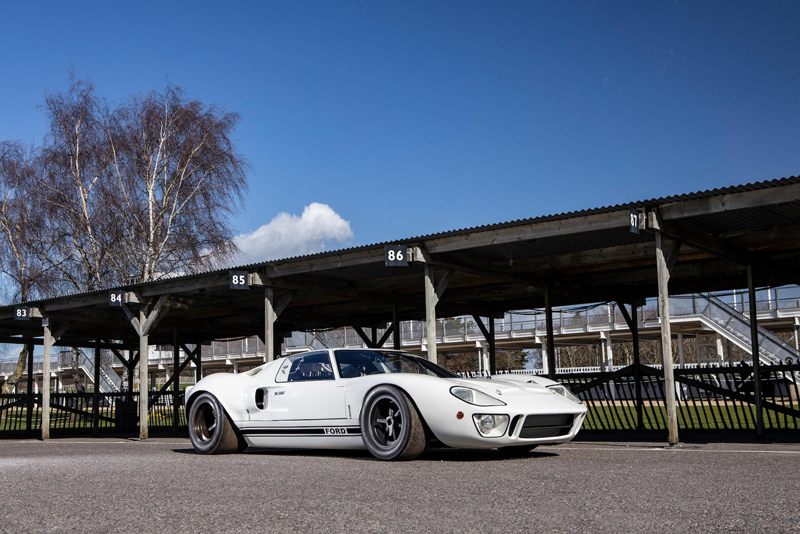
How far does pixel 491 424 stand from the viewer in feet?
24.5

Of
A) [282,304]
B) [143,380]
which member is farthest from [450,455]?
[143,380]

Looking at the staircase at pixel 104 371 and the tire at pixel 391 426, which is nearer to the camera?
the tire at pixel 391 426

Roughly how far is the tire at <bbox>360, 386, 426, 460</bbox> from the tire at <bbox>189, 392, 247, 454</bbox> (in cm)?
240

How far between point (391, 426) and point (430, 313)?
4.60 meters

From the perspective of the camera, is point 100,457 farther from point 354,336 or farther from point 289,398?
point 354,336

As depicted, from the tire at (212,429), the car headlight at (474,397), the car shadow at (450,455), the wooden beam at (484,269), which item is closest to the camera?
the car headlight at (474,397)

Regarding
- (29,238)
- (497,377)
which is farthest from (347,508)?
(29,238)

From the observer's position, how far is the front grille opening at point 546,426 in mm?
7621

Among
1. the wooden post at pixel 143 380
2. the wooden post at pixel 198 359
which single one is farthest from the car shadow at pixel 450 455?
the wooden post at pixel 198 359

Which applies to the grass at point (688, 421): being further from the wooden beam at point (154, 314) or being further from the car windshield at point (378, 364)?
the wooden beam at point (154, 314)

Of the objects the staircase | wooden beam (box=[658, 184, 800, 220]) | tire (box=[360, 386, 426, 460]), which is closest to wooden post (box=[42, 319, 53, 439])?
tire (box=[360, 386, 426, 460])

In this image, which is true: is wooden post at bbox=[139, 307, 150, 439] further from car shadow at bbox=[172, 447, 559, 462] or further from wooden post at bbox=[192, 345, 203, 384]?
wooden post at bbox=[192, 345, 203, 384]

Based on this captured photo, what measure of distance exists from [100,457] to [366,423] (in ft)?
11.8

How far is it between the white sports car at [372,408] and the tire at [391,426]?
0.03ft
